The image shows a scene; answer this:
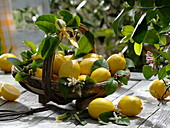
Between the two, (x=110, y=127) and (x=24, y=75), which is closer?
(x=110, y=127)

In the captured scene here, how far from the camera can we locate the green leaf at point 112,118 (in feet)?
2.77

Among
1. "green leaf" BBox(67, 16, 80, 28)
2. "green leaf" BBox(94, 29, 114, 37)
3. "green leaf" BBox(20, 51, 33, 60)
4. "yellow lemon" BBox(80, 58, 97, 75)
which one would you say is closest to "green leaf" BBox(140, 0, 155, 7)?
"green leaf" BBox(67, 16, 80, 28)

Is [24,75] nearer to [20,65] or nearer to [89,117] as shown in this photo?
[20,65]

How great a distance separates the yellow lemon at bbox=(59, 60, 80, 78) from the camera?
0.94 meters

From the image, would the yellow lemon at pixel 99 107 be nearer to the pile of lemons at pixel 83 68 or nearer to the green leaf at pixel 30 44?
the pile of lemons at pixel 83 68

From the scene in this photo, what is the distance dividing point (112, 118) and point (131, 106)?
0.22 feet

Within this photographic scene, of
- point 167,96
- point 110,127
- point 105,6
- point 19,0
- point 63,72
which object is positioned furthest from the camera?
point 19,0

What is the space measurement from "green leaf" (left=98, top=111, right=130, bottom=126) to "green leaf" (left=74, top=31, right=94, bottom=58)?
0.87 ft

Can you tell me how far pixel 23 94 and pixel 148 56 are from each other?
0.49 m

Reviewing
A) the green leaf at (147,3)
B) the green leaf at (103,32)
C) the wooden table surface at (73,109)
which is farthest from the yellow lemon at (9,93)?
the green leaf at (103,32)

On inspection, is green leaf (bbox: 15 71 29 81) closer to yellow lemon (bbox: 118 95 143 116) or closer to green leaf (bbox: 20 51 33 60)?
green leaf (bbox: 20 51 33 60)

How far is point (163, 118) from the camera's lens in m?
0.88

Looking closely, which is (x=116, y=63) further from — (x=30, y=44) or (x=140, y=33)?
(x=140, y=33)

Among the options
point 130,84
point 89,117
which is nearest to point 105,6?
point 130,84
